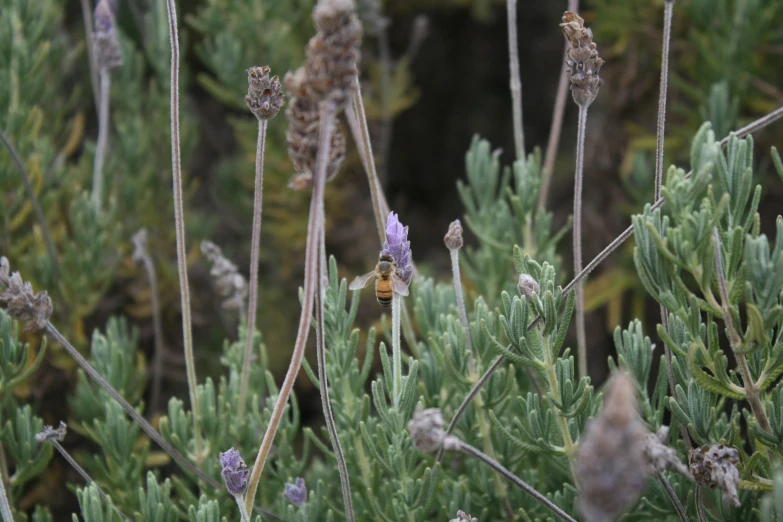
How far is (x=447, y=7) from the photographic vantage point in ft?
8.34

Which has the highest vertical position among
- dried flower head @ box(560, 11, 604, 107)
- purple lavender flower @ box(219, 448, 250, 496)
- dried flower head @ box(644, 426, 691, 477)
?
dried flower head @ box(560, 11, 604, 107)

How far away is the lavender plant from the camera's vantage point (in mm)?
806

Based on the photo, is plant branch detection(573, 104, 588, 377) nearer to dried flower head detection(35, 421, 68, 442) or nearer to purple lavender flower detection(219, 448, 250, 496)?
purple lavender flower detection(219, 448, 250, 496)

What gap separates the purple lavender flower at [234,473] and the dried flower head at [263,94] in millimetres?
449

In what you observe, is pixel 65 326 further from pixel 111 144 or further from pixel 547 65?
pixel 547 65

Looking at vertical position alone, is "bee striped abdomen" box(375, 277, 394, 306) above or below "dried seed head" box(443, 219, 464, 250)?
below

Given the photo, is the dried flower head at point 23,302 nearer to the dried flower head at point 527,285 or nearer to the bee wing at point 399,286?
the bee wing at point 399,286

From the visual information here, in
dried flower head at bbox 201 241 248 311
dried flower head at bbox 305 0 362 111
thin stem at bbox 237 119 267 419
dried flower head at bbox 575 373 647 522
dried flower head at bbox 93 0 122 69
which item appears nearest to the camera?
dried flower head at bbox 575 373 647 522

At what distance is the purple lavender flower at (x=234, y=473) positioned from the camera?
895 mm

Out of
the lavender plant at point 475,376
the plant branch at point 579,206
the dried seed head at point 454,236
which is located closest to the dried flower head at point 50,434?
the lavender plant at point 475,376

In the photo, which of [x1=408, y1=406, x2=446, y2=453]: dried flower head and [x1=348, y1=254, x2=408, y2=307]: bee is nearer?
[x1=408, y1=406, x2=446, y2=453]: dried flower head

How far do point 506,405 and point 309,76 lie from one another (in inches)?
28.3

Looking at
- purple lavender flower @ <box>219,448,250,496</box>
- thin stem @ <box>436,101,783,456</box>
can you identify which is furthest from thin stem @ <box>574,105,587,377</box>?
purple lavender flower @ <box>219,448,250,496</box>

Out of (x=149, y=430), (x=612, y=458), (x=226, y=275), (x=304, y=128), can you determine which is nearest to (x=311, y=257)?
(x=304, y=128)
